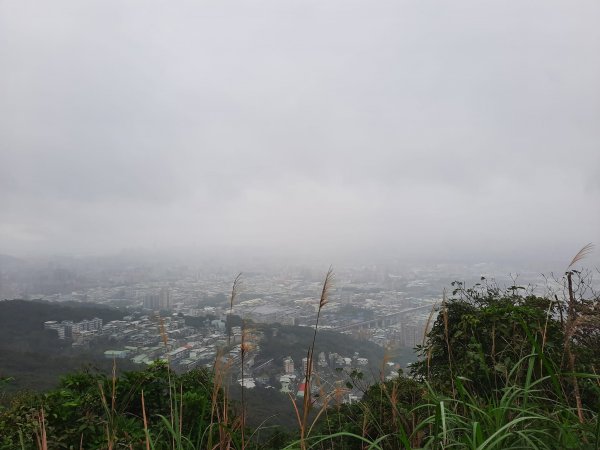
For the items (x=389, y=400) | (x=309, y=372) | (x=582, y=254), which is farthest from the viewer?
(x=389, y=400)

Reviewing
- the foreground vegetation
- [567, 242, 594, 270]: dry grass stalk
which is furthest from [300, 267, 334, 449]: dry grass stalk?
[567, 242, 594, 270]: dry grass stalk

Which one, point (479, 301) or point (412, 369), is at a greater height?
point (479, 301)

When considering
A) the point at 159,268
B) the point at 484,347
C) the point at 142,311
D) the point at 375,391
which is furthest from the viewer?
the point at 159,268

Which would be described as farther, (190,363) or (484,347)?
(190,363)

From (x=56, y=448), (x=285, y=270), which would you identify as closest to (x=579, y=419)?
(x=56, y=448)

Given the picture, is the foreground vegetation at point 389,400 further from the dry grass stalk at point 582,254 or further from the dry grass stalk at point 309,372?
the dry grass stalk at point 582,254

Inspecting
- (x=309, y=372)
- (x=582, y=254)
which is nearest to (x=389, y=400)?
(x=309, y=372)

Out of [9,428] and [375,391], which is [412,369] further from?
[9,428]

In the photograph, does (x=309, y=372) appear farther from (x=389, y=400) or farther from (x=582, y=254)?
(x=582, y=254)

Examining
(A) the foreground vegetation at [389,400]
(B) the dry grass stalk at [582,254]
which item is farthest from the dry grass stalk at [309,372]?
(B) the dry grass stalk at [582,254]
